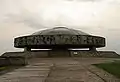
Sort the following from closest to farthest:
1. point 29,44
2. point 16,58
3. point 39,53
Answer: point 16,58 < point 39,53 < point 29,44

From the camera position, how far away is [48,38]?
49.8 meters

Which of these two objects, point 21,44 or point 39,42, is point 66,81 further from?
point 21,44

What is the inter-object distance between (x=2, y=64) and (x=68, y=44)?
30.8 m

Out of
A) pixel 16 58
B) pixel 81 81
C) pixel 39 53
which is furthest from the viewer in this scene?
pixel 39 53

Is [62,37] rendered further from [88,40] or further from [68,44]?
[88,40]

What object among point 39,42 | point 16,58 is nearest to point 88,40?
point 39,42

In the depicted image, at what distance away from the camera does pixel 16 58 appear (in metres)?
20.1

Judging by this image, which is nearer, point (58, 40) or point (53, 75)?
point (53, 75)

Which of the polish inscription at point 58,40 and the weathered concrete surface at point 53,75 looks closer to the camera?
the weathered concrete surface at point 53,75

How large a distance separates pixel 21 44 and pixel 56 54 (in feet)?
27.3

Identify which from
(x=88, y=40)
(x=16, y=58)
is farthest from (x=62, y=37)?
(x=16, y=58)

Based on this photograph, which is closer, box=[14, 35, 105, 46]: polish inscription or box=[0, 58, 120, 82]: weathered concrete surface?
box=[0, 58, 120, 82]: weathered concrete surface

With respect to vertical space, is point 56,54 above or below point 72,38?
below

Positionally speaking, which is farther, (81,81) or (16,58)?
(16,58)
